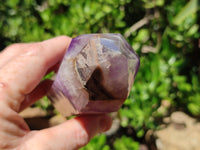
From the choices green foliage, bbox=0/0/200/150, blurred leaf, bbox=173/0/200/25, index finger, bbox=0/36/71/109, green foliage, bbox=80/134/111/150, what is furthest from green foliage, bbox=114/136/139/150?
blurred leaf, bbox=173/0/200/25

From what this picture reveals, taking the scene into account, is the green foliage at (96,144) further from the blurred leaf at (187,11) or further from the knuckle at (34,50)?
the blurred leaf at (187,11)

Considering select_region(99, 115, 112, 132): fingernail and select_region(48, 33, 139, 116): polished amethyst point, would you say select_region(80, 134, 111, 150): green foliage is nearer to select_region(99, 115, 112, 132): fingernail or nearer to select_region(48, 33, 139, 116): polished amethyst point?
select_region(99, 115, 112, 132): fingernail

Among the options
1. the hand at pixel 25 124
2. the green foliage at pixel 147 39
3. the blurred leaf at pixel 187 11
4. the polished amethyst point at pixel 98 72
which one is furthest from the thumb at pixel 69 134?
the blurred leaf at pixel 187 11

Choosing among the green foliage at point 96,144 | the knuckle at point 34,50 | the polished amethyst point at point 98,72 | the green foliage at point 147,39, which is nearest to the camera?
the polished amethyst point at point 98,72

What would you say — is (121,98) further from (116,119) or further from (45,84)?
(116,119)

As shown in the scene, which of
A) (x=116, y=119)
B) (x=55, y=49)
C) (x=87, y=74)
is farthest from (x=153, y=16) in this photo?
(x=87, y=74)

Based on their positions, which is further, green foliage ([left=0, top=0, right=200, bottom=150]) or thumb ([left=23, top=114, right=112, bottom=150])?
green foliage ([left=0, top=0, right=200, bottom=150])

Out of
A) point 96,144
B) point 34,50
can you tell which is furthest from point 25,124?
point 96,144

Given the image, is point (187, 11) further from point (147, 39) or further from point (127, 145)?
point (127, 145)
